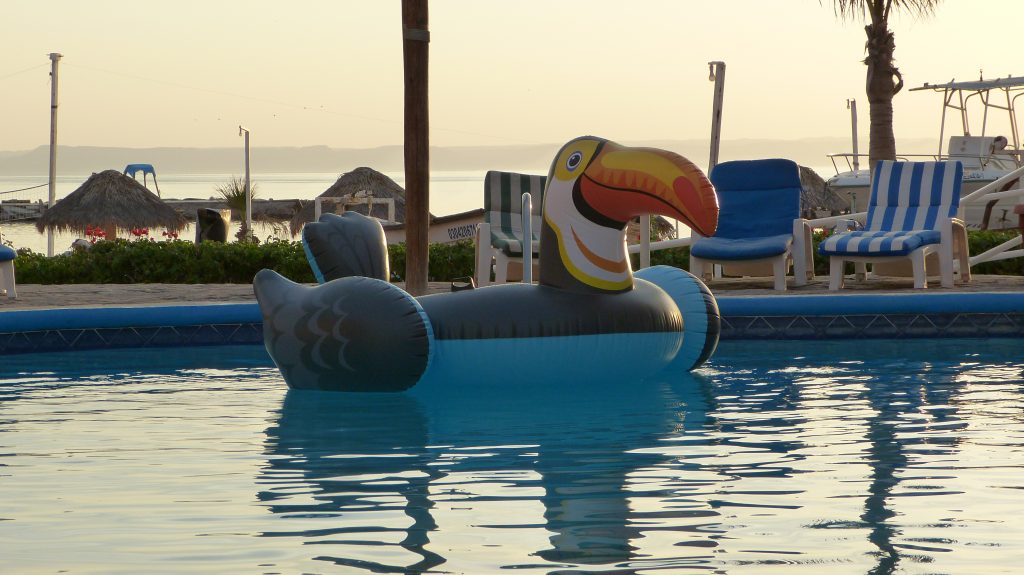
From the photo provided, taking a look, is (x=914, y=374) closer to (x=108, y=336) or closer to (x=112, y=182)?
(x=108, y=336)

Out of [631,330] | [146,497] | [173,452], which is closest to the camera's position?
[146,497]

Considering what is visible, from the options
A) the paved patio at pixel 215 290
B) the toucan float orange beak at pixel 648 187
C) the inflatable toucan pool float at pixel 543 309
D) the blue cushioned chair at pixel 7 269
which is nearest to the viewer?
the toucan float orange beak at pixel 648 187

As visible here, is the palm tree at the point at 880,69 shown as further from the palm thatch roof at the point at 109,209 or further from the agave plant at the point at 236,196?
the palm thatch roof at the point at 109,209

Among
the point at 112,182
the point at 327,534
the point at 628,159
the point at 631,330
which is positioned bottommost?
the point at 327,534

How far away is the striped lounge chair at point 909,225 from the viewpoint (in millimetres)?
11555

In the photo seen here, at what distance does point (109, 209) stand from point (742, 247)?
1184 inches

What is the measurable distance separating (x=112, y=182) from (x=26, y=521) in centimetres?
3709

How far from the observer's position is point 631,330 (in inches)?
265

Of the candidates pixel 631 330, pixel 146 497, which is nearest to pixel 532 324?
pixel 631 330

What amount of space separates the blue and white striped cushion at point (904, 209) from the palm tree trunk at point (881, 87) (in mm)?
7879

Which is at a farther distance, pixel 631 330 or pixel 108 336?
pixel 108 336

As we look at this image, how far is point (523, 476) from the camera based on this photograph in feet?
14.7

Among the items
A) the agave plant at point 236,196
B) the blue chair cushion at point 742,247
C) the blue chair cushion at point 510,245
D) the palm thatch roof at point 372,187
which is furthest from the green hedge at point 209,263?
the palm thatch roof at point 372,187

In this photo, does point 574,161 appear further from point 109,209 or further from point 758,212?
point 109,209
